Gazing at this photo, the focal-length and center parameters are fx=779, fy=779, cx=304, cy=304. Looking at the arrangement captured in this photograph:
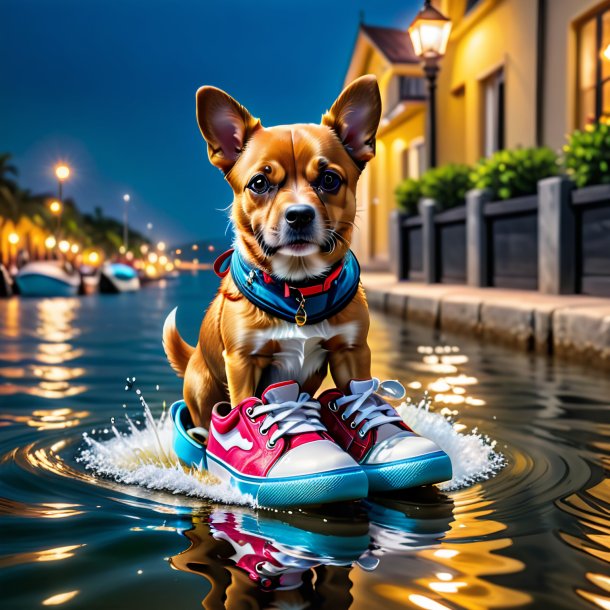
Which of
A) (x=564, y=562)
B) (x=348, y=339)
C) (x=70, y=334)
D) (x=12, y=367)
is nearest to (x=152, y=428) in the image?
(x=348, y=339)

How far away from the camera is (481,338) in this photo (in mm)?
7062

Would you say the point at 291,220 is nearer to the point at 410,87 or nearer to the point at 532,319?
the point at 532,319

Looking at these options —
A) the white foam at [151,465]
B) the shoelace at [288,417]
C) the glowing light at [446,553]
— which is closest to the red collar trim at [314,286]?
the shoelace at [288,417]

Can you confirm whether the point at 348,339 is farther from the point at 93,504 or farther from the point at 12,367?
the point at 12,367

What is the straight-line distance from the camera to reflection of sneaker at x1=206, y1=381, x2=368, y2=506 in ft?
6.31

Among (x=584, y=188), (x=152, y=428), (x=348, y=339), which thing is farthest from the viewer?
(x=584, y=188)

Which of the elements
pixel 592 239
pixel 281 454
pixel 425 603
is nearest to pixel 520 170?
pixel 592 239

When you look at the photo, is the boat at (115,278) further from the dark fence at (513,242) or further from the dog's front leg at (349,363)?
the dog's front leg at (349,363)

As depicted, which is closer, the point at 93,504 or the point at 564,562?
the point at 564,562

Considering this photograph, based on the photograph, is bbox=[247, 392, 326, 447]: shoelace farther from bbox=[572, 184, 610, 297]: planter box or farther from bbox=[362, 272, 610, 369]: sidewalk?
Answer: bbox=[572, 184, 610, 297]: planter box

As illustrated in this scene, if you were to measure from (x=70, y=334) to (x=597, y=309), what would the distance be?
540 cm

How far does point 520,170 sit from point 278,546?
7750 mm

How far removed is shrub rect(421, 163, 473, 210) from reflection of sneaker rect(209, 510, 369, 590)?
33.5ft

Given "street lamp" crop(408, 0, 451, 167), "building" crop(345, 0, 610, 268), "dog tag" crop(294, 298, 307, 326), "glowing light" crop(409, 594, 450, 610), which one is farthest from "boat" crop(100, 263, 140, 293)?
"glowing light" crop(409, 594, 450, 610)
